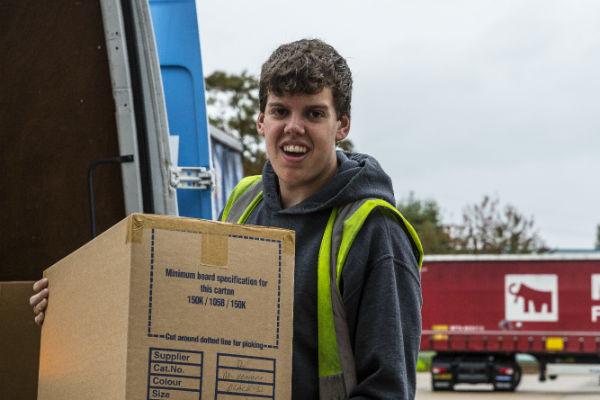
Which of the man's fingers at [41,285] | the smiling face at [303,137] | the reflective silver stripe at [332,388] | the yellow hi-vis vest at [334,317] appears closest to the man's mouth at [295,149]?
the smiling face at [303,137]

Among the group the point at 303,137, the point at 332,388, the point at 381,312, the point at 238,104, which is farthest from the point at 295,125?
the point at 238,104

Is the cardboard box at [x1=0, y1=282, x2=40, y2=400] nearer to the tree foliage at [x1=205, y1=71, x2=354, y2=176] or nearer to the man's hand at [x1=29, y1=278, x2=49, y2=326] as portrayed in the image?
the man's hand at [x1=29, y1=278, x2=49, y2=326]

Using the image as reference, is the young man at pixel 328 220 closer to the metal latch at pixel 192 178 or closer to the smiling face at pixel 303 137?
the smiling face at pixel 303 137

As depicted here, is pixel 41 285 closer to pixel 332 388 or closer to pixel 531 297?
pixel 332 388

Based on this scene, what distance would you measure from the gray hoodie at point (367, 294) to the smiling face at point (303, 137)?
7 cm

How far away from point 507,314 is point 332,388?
65.1 feet

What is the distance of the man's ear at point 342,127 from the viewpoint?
240 cm

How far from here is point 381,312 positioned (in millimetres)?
2107

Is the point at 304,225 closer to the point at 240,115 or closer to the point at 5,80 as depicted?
the point at 5,80

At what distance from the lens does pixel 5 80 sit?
11.1 ft

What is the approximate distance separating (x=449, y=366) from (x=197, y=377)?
2061 cm

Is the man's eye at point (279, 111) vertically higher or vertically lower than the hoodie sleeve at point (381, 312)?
higher

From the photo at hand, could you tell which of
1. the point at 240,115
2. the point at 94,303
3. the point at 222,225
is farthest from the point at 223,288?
the point at 240,115

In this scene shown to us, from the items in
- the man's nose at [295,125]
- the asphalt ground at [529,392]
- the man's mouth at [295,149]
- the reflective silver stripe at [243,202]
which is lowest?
the asphalt ground at [529,392]
